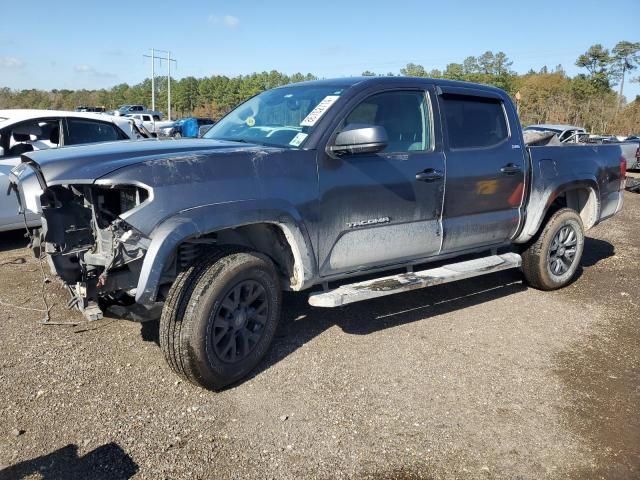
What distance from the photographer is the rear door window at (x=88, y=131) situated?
6.87 m

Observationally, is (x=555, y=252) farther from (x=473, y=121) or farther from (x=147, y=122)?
(x=147, y=122)

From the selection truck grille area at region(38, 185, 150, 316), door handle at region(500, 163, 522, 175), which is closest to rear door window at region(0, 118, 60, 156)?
truck grille area at region(38, 185, 150, 316)

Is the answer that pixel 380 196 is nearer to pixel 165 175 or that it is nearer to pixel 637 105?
pixel 165 175

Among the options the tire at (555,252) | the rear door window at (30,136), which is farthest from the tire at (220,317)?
the rear door window at (30,136)

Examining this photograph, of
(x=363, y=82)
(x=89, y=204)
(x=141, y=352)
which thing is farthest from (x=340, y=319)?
(x=89, y=204)

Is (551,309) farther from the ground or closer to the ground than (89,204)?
closer to the ground

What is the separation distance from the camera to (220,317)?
11.1ft

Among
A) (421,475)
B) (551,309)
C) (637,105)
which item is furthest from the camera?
(637,105)

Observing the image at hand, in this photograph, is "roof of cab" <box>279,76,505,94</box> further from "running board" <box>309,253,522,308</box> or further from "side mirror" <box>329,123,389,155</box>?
"running board" <box>309,253,522,308</box>

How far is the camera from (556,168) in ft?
17.7

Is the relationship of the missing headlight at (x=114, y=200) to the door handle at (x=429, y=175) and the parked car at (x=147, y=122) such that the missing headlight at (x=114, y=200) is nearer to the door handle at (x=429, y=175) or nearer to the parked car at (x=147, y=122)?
the door handle at (x=429, y=175)

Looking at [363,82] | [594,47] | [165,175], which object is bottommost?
[165,175]

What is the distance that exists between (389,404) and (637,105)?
5099 centimetres

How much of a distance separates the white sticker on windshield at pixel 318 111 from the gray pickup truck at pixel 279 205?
2cm
